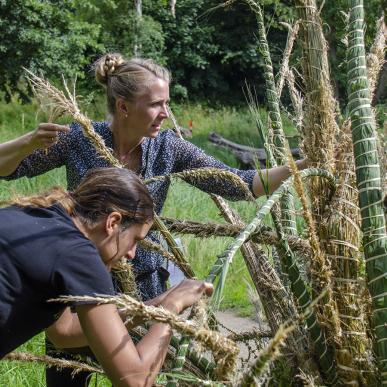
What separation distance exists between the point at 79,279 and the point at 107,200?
0.23 meters

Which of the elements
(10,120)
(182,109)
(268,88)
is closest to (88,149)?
(268,88)

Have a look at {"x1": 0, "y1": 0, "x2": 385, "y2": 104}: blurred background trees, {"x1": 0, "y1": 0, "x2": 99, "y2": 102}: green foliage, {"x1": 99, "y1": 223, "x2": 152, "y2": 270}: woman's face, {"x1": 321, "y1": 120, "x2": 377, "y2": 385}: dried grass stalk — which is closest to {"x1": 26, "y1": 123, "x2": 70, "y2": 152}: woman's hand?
{"x1": 99, "y1": 223, "x2": 152, "y2": 270}: woman's face

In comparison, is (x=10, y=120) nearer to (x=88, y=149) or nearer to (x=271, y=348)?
(x=88, y=149)

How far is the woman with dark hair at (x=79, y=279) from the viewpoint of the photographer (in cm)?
151

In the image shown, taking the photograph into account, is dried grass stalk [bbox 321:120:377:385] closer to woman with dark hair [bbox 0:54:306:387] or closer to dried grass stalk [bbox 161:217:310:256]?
dried grass stalk [bbox 161:217:310:256]

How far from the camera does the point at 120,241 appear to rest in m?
1.68

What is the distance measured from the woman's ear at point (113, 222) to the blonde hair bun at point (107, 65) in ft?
3.05

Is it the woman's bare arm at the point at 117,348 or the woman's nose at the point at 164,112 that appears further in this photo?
the woman's nose at the point at 164,112

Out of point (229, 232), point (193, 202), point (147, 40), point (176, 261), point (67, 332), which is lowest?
point (147, 40)

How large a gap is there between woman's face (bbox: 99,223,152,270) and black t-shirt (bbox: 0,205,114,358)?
0.10 m

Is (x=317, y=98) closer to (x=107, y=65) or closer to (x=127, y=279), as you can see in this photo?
(x=127, y=279)

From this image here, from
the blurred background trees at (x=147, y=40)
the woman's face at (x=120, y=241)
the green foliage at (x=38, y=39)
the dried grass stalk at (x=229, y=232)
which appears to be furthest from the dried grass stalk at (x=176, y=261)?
the green foliage at (x=38, y=39)

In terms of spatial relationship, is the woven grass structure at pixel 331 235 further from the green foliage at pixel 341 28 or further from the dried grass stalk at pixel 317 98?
the green foliage at pixel 341 28

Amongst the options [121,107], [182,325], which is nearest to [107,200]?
[182,325]
